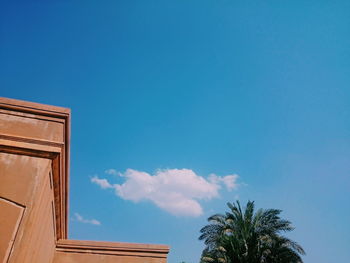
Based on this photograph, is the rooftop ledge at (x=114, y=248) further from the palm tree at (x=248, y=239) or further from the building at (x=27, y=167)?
the palm tree at (x=248, y=239)

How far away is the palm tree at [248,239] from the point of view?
17.1 m

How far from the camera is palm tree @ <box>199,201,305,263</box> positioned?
17094 mm

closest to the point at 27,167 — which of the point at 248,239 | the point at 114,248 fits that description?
the point at 114,248

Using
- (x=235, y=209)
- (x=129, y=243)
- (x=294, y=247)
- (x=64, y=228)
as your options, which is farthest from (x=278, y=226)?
(x=64, y=228)

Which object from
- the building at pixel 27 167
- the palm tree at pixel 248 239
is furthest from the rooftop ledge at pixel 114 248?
the palm tree at pixel 248 239

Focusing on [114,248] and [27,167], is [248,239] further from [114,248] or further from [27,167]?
[27,167]

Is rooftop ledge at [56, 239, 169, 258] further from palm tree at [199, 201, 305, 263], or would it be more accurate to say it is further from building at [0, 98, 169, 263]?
palm tree at [199, 201, 305, 263]

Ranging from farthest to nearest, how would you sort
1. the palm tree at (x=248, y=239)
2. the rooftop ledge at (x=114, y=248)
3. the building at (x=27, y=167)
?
1. the palm tree at (x=248, y=239)
2. the rooftop ledge at (x=114, y=248)
3. the building at (x=27, y=167)

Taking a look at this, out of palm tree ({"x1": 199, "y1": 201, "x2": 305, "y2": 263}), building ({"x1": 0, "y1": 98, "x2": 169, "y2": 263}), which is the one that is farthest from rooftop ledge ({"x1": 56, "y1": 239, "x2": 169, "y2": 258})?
palm tree ({"x1": 199, "y1": 201, "x2": 305, "y2": 263})

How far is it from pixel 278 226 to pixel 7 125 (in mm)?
18293

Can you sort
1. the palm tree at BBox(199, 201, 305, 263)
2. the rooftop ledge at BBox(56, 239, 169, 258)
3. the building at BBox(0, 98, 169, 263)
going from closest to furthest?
the building at BBox(0, 98, 169, 263) → the rooftop ledge at BBox(56, 239, 169, 258) → the palm tree at BBox(199, 201, 305, 263)

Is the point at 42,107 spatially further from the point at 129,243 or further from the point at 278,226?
the point at 278,226

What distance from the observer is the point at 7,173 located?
13.1ft

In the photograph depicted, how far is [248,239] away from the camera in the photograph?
17578 millimetres
